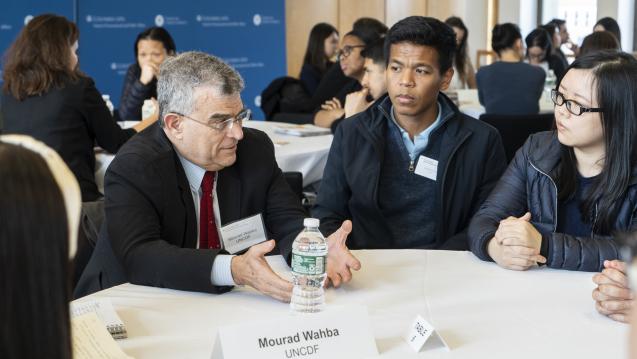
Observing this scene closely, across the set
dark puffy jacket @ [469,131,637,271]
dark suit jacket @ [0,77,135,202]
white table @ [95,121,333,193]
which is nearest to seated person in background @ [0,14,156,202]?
dark suit jacket @ [0,77,135,202]

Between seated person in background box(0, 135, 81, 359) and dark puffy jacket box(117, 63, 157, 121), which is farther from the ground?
seated person in background box(0, 135, 81, 359)

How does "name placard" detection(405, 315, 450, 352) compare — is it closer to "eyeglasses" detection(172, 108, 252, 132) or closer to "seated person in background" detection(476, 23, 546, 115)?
"eyeglasses" detection(172, 108, 252, 132)

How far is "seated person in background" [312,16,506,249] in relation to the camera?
314 centimetres

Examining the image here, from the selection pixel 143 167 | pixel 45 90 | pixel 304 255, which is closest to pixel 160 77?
pixel 143 167

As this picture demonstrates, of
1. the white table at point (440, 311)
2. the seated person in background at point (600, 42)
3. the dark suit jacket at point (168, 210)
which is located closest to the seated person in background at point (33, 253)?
the white table at point (440, 311)

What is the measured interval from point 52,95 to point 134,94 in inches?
73.9

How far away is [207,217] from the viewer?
2.60m

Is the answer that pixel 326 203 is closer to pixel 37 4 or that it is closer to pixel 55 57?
pixel 55 57

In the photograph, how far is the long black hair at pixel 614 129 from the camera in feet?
8.29

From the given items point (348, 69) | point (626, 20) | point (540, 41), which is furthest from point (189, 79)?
point (626, 20)

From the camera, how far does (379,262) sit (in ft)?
8.08

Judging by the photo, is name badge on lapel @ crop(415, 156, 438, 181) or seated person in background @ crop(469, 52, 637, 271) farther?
name badge on lapel @ crop(415, 156, 438, 181)

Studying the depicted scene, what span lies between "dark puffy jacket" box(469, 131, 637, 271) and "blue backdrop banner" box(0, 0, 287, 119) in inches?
214

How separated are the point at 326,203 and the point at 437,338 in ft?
4.79
